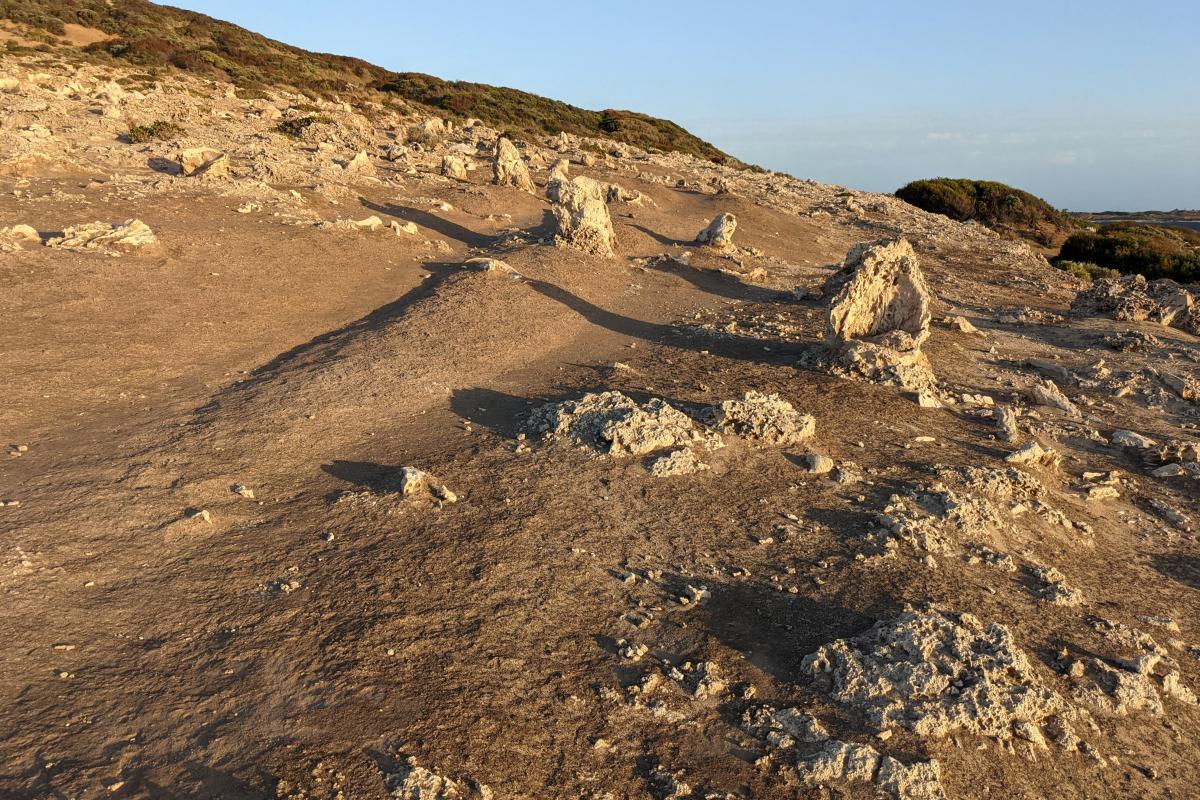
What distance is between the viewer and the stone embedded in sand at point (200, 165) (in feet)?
60.1

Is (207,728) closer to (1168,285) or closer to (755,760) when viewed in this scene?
(755,760)

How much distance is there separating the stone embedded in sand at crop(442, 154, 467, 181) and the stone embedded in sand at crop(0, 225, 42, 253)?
473 inches

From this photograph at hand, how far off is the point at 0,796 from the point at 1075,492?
9.48 m

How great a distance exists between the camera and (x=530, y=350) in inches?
451

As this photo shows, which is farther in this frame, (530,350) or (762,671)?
(530,350)

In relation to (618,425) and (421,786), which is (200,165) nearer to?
(618,425)

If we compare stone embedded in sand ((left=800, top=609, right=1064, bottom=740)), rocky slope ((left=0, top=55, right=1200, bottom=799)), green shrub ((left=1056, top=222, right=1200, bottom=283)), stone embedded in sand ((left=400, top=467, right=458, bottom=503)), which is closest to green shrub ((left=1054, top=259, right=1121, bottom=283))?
green shrub ((left=1056, top=222, right=1200, bottom=283))

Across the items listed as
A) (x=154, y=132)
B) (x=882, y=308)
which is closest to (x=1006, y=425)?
(x=882, y=308)

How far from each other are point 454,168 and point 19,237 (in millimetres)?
12411

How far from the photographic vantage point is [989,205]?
1453 inches

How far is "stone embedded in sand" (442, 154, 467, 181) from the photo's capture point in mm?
23312

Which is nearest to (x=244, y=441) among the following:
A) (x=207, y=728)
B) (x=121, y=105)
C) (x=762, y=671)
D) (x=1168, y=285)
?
(x=207, y=728)

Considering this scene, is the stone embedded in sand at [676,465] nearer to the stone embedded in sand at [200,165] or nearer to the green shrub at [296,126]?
the stone embedded in sand at [200,165]

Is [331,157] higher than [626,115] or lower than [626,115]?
lower
